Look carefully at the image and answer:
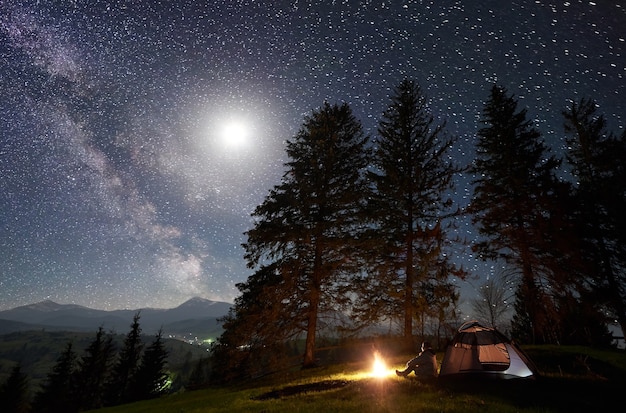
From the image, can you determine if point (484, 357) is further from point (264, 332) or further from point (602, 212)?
point (602, 212)

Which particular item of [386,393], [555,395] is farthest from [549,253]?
[386,393]

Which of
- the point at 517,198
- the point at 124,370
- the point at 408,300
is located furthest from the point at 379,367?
the point at 124,370

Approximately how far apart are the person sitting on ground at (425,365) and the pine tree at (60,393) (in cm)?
5128

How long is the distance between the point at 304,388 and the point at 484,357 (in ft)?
23.0

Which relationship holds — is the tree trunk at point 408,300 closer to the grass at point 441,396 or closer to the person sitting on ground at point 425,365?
the grass at point 441,396

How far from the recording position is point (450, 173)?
60.6 ft

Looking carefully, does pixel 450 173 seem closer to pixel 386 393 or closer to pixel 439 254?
pixel 439 254

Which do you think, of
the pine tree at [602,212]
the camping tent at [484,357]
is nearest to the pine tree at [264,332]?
the camping tent at [484,357]

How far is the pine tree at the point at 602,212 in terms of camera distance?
711 inches

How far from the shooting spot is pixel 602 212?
19.9m

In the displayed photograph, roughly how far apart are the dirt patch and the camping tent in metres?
3.77

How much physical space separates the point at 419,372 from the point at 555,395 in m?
3.70

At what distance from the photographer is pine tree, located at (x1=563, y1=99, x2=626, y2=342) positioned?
711 inches

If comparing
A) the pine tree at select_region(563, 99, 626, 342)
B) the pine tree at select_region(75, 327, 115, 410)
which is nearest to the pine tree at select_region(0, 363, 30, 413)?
the pine tree at select_region(75, 327, 115, 410)
